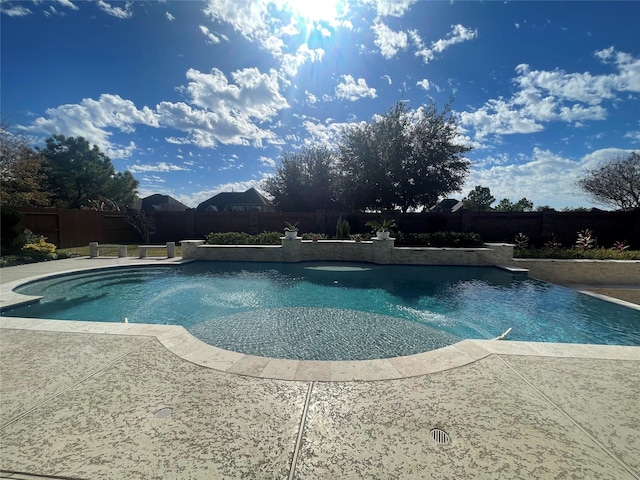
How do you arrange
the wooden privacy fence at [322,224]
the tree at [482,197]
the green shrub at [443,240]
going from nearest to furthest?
the green shrub at [443,240] < the wooden privacy fence at [322,224] < the tree at [482,197]

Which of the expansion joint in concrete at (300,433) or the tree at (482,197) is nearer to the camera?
the expansion joint in concrete at (300,433)

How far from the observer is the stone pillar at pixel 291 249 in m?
11.8

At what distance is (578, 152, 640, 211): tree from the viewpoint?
69.9 ft

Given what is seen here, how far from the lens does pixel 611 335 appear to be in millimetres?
4934

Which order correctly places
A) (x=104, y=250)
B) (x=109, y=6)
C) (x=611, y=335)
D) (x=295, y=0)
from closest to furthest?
(x=611, y=335), (x=295, y=0), (x=109, y=6), (x=104, y=250)

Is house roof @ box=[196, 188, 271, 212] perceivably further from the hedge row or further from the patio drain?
the patio drain

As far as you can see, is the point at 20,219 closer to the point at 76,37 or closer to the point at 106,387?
the point at 76,37

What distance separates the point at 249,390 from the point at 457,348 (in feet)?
8.51

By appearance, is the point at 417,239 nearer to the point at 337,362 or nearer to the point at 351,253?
the point at 351,253

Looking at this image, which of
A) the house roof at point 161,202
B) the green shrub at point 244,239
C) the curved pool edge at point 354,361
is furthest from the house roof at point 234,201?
the curved pool edge at point 354,361

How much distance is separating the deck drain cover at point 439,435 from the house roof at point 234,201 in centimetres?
3351

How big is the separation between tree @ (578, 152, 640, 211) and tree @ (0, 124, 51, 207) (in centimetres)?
4484

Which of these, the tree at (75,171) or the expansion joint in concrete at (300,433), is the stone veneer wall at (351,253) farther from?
the tree at (75,171)

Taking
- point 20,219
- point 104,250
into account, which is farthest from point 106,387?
point 104,250
